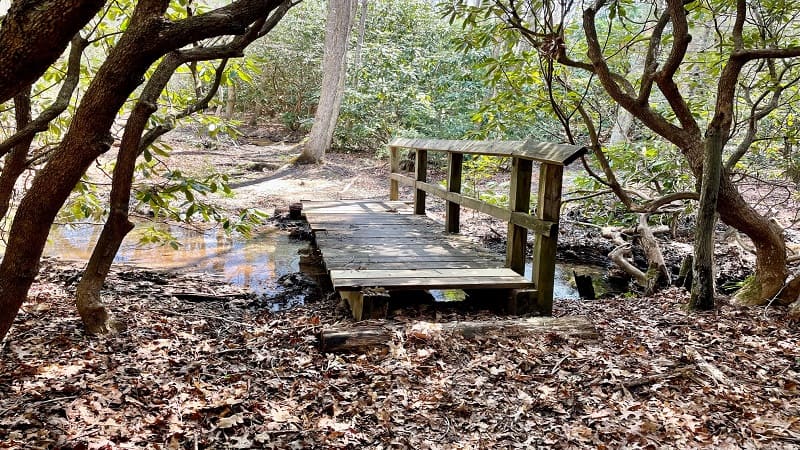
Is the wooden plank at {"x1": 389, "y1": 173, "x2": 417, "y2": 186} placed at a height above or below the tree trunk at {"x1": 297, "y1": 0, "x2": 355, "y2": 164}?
below

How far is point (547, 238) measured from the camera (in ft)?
15.7

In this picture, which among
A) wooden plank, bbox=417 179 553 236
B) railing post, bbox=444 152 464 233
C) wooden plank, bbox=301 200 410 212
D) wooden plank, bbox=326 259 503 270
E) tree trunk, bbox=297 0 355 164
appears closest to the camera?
wooden plank, bbox=417 179 553 236

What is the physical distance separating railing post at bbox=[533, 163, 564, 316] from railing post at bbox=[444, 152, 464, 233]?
226cm

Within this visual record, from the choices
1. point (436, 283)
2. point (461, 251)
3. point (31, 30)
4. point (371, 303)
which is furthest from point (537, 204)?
point (31, 30)

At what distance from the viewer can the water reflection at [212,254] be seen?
7227mm

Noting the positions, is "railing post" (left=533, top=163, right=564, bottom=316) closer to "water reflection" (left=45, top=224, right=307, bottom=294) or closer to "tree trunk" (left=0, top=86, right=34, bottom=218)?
"water reflection" (left=45, top=224, right=307, bottom=294)

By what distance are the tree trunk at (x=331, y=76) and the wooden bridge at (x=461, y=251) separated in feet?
32.4

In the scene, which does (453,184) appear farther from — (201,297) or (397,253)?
(201,297)

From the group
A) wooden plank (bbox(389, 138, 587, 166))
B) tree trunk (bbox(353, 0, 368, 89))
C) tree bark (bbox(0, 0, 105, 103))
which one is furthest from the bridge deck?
tree trunk (bbox(353, 0, 368, 89))

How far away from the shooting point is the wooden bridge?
4.71 metres

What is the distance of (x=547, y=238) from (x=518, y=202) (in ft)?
1.82

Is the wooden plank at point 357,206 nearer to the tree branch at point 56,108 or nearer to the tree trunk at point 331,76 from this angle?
the tree branch at point 56,108

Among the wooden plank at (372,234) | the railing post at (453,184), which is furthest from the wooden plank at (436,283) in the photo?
the railing post at (453,184)

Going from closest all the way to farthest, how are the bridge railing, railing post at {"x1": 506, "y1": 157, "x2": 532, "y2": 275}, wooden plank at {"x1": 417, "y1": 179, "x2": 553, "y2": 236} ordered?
1. the bridge railing
2. wooden plank at {"x1": 417, "y1": 179, "x2": 553, "y2": 236}
3. railing post at {"x1": 506, "y1": 157, "x2": 532, "y2": 275}
